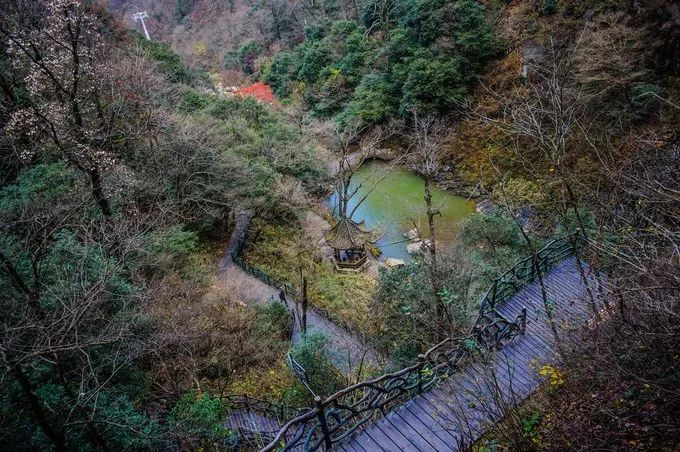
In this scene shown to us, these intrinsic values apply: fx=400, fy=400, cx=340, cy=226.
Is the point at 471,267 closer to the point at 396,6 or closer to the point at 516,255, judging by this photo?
the point at 516,255

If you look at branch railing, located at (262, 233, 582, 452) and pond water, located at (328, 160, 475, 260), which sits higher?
pond water, located at (328, 160, 475, 260)

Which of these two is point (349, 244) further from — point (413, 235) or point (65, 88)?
point (65, 88)

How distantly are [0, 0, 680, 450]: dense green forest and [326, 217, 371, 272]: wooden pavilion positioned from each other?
72 cm

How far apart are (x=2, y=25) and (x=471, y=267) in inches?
580

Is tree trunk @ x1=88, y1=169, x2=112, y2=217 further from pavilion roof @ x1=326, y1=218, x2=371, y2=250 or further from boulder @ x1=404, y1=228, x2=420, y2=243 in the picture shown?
boulder @ x1=404, y1=228, x2=420, y2=243

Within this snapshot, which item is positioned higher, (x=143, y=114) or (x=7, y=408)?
(x=143, y=114)

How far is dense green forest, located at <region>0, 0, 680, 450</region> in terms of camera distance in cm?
620

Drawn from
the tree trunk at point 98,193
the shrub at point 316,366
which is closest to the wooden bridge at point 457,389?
the shrub at point 316,366

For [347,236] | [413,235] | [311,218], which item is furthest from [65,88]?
[413,235]

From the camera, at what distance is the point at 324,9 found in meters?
36.4

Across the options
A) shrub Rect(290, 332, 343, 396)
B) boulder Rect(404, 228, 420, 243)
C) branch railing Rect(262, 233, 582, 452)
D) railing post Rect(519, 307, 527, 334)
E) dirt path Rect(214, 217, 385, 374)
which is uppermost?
boulder Rect(404, 228, 420, 243)

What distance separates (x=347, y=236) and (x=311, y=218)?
479cm

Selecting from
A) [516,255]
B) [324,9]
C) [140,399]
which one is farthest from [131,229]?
[324,9]

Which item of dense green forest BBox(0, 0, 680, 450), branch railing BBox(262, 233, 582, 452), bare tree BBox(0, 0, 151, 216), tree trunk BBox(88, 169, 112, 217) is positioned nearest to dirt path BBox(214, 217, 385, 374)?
dense green forest BBox(0, 0, 680, 450)
